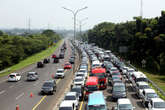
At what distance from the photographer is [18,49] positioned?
9888 cm

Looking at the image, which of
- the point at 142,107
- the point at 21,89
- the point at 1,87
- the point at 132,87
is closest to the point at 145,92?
the point at 142,107

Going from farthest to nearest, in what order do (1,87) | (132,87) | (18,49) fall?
(18,49)
(1,87)
(132,87)

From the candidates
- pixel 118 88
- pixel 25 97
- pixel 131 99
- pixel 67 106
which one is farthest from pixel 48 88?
pixel 67 106

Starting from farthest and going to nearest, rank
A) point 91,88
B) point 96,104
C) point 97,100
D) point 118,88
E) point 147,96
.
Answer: point 91,88 → point 118,88 → point 147,96 → point 97,100 → point 96,104

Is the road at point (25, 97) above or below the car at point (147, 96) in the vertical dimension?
below

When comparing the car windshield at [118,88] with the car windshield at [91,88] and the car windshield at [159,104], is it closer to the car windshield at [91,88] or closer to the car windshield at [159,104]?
the car windshield at [91,88]

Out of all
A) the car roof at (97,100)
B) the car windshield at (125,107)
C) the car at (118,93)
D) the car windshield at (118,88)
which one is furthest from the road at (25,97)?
the car windshield at (125,107)

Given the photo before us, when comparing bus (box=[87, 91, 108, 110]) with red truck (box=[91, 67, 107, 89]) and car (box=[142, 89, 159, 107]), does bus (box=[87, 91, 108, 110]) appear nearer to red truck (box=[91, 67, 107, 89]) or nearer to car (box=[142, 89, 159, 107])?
car (box=[142, 89, 159, 107])

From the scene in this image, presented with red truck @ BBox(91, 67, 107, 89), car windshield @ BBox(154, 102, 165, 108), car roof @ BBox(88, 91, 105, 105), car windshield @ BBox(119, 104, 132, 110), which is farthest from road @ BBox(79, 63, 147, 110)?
car windshield @ BBox(119, 104, 132, 110)

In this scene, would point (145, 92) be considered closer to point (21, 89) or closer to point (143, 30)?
point (21, 89)

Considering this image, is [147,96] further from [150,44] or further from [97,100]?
[150,44]

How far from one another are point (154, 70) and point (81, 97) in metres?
34.1

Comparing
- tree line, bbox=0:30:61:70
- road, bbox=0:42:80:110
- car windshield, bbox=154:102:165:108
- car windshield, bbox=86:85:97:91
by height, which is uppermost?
tree line, bbox=0:30:61:70

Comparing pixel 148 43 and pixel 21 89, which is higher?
pixel 148 43
